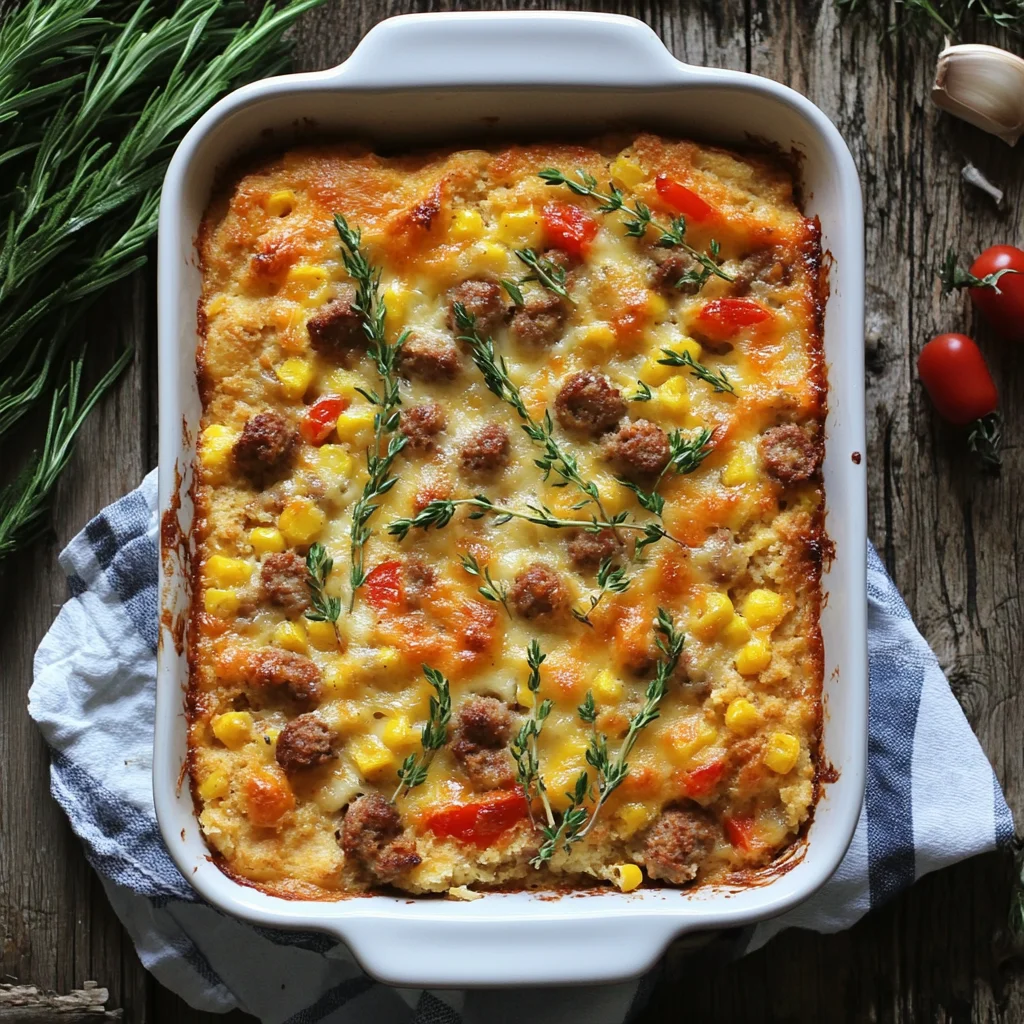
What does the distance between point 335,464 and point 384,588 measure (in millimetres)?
374

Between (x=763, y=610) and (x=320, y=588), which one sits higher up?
(x=320, y=588)

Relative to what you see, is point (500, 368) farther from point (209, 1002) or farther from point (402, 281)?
point (209, 1002)

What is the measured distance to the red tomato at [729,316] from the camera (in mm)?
3197

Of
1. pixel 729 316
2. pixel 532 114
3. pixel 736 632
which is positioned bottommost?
pixel 736 632

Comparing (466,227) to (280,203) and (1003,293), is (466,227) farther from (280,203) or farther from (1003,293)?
(1003,293)

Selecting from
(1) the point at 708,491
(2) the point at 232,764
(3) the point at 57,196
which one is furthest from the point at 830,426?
(3) the point at 57,196

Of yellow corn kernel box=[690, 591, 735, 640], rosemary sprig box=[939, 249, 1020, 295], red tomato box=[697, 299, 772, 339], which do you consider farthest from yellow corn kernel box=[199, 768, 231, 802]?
rosemary sprig box=[939, 249, 1020, 295]

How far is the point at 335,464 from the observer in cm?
315

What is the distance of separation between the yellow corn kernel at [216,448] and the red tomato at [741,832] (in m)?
1.73

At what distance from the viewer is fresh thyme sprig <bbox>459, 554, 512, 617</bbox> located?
10.0 feet

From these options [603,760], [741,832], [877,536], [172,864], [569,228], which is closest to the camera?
[603,760]

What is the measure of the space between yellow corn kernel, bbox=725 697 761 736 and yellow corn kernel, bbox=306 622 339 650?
1097 millimetres

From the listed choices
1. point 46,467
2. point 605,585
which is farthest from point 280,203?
point 605,585

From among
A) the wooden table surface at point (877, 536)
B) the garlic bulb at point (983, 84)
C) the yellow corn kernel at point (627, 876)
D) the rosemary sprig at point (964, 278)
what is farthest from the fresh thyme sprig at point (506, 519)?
the garlic bulb at point (983, 84)
